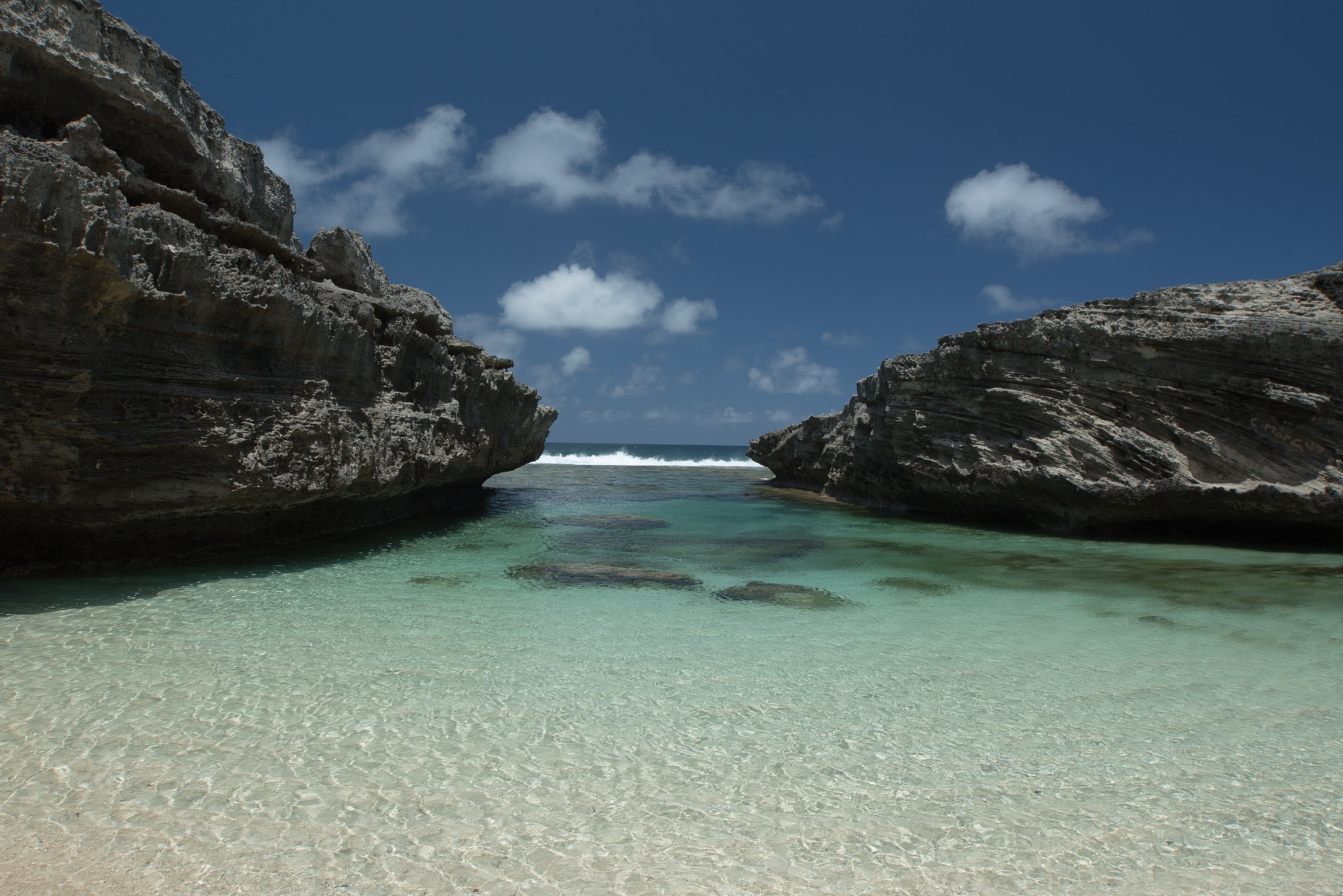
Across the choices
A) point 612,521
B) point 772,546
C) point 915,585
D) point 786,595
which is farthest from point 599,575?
point 612,521

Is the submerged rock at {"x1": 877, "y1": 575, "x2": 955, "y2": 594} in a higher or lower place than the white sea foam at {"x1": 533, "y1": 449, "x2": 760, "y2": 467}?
lower

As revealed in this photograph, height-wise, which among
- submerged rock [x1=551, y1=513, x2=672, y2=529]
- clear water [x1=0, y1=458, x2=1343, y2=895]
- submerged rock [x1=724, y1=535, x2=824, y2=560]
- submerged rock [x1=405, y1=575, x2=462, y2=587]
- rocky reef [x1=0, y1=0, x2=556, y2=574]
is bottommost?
clear water [x1=0, y1=458, x2=1343, y2=895]

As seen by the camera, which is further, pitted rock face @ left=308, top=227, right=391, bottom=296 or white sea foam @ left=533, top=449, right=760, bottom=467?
white sea foam @ left=533, top=449, right=760, bottom=467

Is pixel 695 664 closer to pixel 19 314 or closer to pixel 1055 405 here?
pixel 19 314

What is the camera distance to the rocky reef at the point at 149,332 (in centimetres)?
690

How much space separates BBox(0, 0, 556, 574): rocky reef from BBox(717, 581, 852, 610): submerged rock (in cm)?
625

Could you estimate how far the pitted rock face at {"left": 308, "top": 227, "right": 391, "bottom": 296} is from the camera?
1305 cm

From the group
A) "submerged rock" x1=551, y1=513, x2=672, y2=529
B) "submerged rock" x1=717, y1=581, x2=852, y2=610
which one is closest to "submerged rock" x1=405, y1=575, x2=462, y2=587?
"submerged rock" x1=717, y1=581, x2=852, y2=610

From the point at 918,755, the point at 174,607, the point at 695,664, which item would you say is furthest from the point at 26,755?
the point at 918,755

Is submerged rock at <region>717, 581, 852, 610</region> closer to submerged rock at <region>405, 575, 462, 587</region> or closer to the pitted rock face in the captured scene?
submerged rock at <region>405, 575, 462, 587</region>

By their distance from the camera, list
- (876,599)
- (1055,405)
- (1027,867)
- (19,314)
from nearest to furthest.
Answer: (1027,867)
(19,314)
(876,599)
(1055,405)

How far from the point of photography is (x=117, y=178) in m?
7.96

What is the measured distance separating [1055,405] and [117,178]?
1606 centimetres

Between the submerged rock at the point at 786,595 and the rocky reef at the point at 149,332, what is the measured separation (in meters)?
6.25
